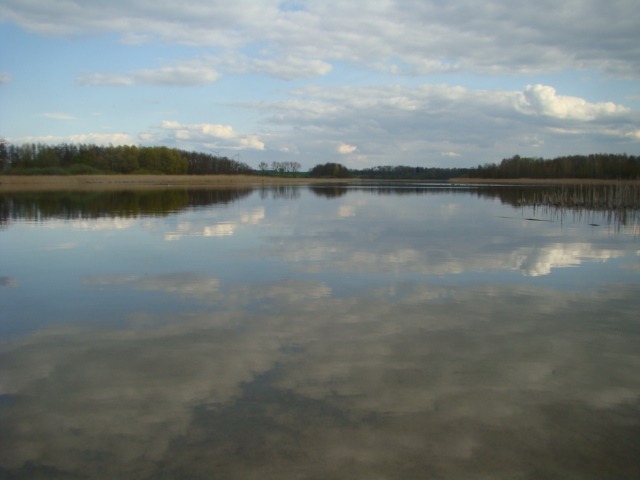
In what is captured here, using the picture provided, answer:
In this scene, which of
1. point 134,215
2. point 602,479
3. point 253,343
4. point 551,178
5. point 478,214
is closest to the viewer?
point 602,479

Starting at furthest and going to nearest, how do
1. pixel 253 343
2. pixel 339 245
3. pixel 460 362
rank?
pixel 339 245 → pixel 253 343 → pixel 460 362

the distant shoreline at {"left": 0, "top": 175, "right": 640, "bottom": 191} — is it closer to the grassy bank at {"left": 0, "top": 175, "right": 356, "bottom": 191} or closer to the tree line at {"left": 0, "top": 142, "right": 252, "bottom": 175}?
the grassy bank at {"left": 0, "top": 175, "right": 356, "bottom": 191}

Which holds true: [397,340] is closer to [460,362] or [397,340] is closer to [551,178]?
[460,362]

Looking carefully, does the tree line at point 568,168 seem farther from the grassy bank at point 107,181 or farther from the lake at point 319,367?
the lake at point 319,367

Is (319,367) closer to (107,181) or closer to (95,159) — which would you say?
(107,181)

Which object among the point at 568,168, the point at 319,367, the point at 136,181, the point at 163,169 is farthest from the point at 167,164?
the point at 319,367

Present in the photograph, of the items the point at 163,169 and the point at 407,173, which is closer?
the point at 163,169

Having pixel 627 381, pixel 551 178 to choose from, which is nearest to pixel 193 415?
pixel 627 381

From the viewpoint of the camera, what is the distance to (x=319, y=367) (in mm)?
3789

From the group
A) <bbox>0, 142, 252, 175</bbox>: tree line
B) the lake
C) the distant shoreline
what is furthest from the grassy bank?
the lake

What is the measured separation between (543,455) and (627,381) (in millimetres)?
1354

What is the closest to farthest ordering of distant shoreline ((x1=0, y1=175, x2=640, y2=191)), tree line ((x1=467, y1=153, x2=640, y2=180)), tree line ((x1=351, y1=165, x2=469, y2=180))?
1. distant shoreline ((x1=0, y1=175, x2=640, y2=191))
2. tree line ((x1=467, y1=153, x2=640, y2=180))
3. tree line ((x1=351, y1=165, x2=469, y2=180))

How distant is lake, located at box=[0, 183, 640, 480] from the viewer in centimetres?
266

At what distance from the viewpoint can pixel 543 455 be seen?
2686mm
